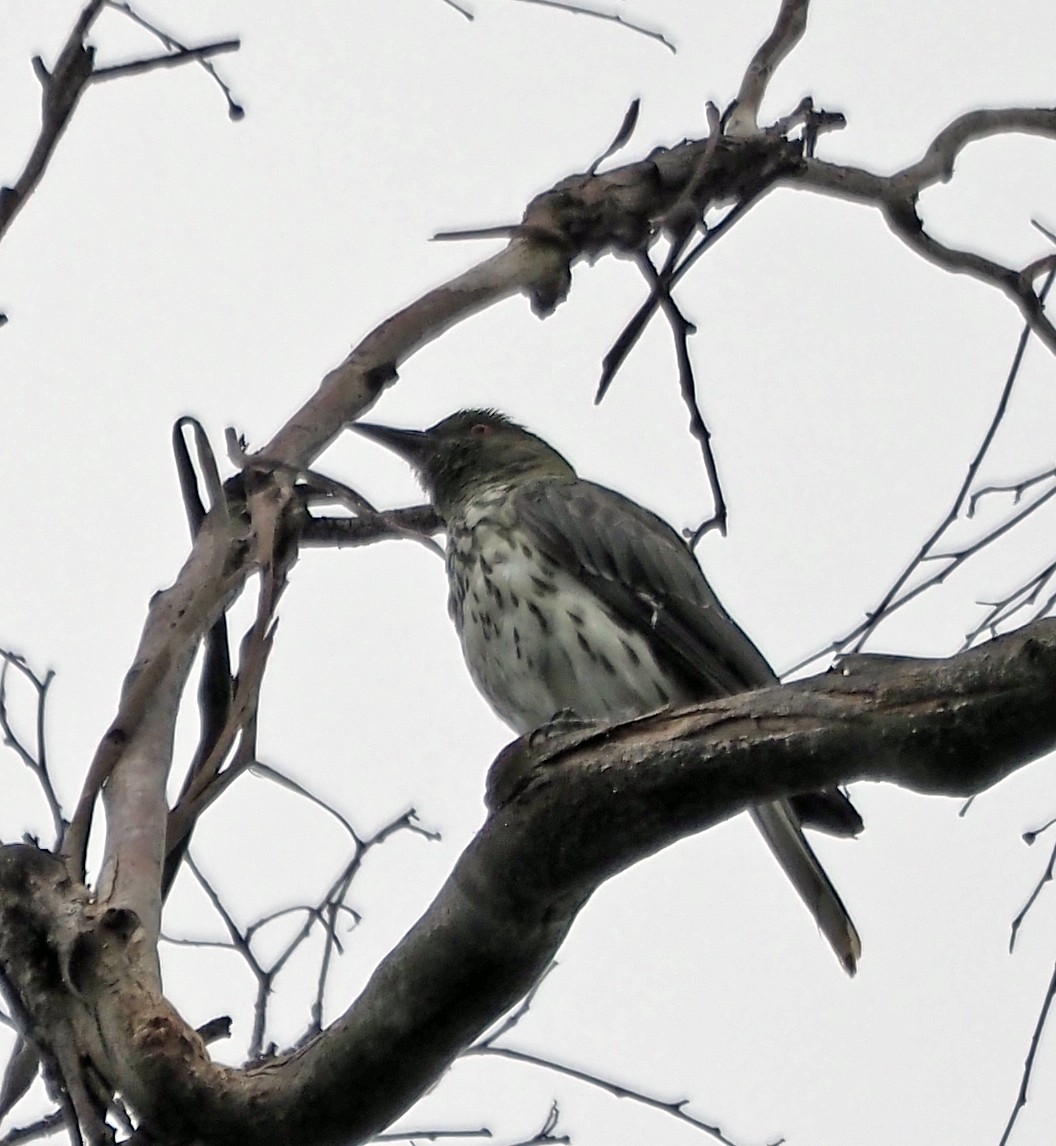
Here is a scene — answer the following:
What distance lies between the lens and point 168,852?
2.96 meters

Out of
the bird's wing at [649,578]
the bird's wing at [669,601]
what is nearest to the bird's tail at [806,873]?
the bird's wing at [669,601]

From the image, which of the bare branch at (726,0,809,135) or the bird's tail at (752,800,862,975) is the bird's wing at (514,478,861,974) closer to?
the bird's tail at (752,800,862,975)

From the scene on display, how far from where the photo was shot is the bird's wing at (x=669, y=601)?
4.74m

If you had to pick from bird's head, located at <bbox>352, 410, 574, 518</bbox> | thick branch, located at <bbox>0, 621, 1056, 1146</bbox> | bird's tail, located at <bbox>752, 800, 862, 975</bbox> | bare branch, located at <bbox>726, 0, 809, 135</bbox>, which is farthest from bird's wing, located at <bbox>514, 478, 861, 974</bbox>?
thick branch, located at <bbox>0, 621, 1056, 1146</bbox>

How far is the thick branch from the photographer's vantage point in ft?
7.55

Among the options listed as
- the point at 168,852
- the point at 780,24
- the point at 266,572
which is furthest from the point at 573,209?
the point at 168,852

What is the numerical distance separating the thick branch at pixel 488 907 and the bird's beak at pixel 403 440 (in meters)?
3.59

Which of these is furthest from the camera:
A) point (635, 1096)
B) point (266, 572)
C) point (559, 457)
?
point (559, 457)

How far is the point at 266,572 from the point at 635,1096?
7.02 ft

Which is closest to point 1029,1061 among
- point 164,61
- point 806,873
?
point 806,873

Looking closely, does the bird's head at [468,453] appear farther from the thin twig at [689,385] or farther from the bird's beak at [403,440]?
the thin twig at [689,385]

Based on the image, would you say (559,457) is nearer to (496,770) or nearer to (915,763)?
(496,770)

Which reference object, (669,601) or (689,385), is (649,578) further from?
(689,385)

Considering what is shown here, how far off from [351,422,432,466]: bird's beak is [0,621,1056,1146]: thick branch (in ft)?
11.8
